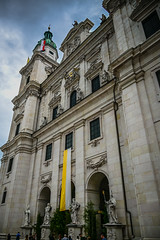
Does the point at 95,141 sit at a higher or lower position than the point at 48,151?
lower

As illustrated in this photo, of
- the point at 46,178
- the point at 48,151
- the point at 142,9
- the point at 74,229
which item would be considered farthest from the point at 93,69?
the point at 74,229

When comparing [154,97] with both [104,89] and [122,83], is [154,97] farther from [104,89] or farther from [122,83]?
[104,89]

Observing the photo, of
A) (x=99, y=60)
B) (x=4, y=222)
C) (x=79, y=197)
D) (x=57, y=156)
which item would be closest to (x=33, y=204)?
(x=4, y=222)

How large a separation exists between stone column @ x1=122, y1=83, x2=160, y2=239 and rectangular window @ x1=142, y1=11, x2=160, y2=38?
5073 millimetres

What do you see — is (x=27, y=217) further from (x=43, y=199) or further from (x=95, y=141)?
(x=95, y=141)

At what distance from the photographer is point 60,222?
16453 millimetres

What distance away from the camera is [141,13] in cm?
1633

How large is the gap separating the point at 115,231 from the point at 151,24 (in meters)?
15.8

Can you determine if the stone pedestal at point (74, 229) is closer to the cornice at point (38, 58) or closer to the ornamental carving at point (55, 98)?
the ornamental carving at point (55, 98)

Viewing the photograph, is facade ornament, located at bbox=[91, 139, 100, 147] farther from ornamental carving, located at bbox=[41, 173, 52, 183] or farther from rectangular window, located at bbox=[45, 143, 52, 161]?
rectangular window, located at bbox=[45, 143, 52, 161]

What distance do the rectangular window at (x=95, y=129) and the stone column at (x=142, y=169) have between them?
15.6 ft

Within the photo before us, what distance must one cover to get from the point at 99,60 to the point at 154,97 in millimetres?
11515

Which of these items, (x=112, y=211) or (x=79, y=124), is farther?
(x=79, y=124)

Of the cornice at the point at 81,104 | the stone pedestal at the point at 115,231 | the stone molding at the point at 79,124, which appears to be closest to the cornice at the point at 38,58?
the cornice at the point at 81,104
